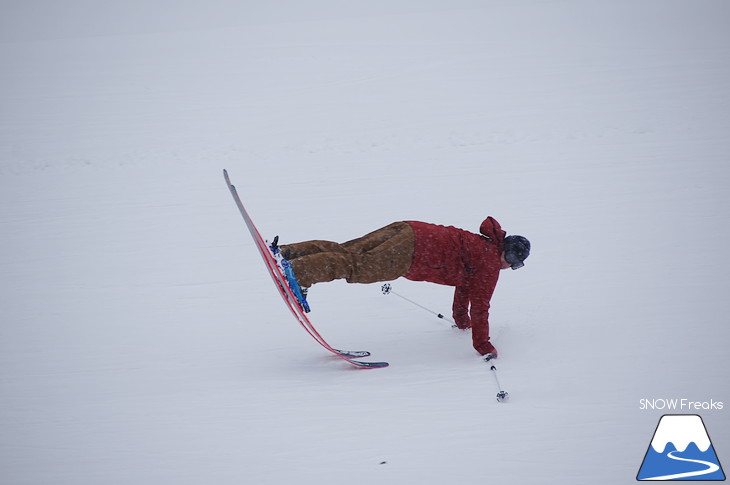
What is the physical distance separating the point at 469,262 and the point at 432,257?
0.26 m

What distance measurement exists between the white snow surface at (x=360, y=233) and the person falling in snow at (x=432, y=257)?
49 centimetres

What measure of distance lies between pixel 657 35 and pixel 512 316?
31.5 feet

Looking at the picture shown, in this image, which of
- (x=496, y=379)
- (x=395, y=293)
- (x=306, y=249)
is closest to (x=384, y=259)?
(x=306, y=249)

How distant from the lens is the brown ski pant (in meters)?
3.87

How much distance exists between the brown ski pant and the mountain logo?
1762 millimetres

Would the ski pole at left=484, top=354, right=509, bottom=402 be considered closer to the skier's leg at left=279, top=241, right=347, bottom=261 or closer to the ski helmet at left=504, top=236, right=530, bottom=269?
the ski helmet at left=504, top=236, right=530, bottom=269

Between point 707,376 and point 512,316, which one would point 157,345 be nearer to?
point 512,316

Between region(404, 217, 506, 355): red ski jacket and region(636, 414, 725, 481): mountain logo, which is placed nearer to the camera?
region(636, 414, 725, 481): mountain logo

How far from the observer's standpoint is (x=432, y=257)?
4.12 m

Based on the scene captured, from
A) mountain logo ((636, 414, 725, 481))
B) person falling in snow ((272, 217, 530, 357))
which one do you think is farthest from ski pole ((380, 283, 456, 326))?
mountain logo ((636, 414, 725, 481))

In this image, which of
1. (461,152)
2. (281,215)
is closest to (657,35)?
(461,152)

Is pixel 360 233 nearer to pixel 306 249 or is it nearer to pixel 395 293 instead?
pixel 395 293

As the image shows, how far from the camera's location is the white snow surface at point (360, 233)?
338cm

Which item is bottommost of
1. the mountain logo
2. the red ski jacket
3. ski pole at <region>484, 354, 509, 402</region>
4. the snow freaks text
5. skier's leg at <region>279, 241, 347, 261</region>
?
the mountain logo
